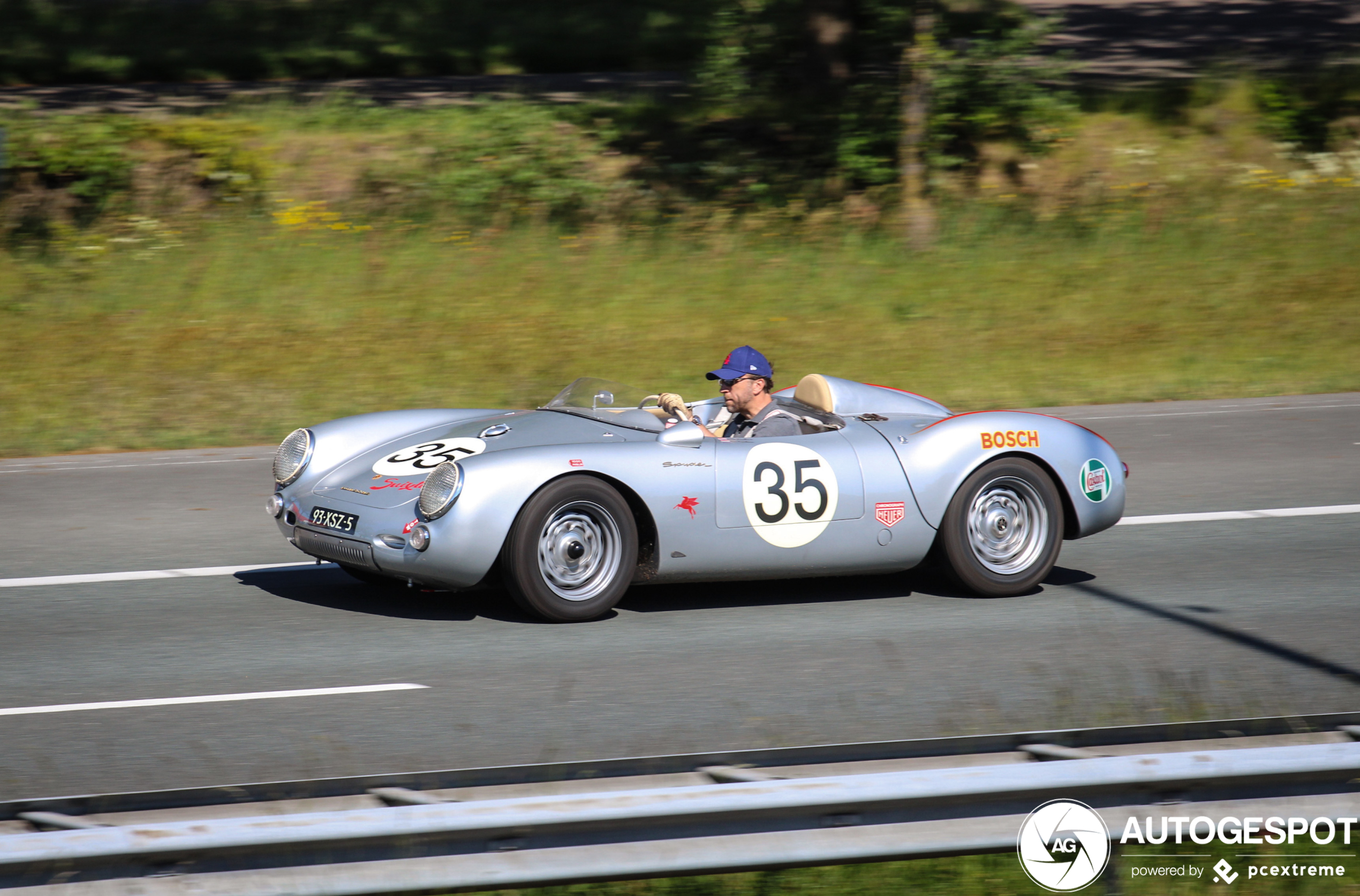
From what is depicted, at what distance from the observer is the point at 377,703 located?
5.48 m

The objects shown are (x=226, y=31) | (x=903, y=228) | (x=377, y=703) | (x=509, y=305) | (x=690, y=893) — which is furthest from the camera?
(x=226, y=31)

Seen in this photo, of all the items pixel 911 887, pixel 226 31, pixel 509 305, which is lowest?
pixel 911 887

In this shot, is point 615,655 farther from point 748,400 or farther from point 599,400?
point 599,400

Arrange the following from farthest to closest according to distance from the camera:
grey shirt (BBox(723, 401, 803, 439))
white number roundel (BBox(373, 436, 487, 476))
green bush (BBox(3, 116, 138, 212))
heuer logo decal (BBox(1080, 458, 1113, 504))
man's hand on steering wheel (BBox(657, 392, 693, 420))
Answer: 1. green bush (BBox(3, 116, 138, 212))
2. heuer logo decal (BBox(1080, 458, 1113, 504))
3. man's hand on steering wheel (BBox(657, 392, 693, 420))
4. grey shirt (BBox(723, 401, 803, 439))
5. white number roundel (BBox(373, 436, 487, 476))

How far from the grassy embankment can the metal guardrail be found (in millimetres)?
8873

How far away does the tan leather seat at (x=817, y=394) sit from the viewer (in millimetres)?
7441

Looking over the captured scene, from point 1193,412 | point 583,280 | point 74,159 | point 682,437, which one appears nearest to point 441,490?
point 682,437

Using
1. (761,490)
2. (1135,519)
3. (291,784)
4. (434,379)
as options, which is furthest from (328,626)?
(434,379)

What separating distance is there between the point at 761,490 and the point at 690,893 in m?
3.17

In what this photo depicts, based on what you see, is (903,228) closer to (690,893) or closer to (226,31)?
(226,31)

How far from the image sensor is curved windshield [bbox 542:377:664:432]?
742 cm

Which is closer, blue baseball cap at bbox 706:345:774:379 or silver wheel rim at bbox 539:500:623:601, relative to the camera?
silver wheel rim at bbox 539:500:623:601

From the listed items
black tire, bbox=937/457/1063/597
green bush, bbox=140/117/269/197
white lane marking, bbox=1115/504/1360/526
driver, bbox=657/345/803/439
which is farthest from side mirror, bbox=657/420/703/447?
green bush, bbox=140/117/269/197

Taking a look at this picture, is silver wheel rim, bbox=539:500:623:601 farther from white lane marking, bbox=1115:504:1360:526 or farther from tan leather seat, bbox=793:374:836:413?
white lane marking, bbox=1115:504:1360:526
